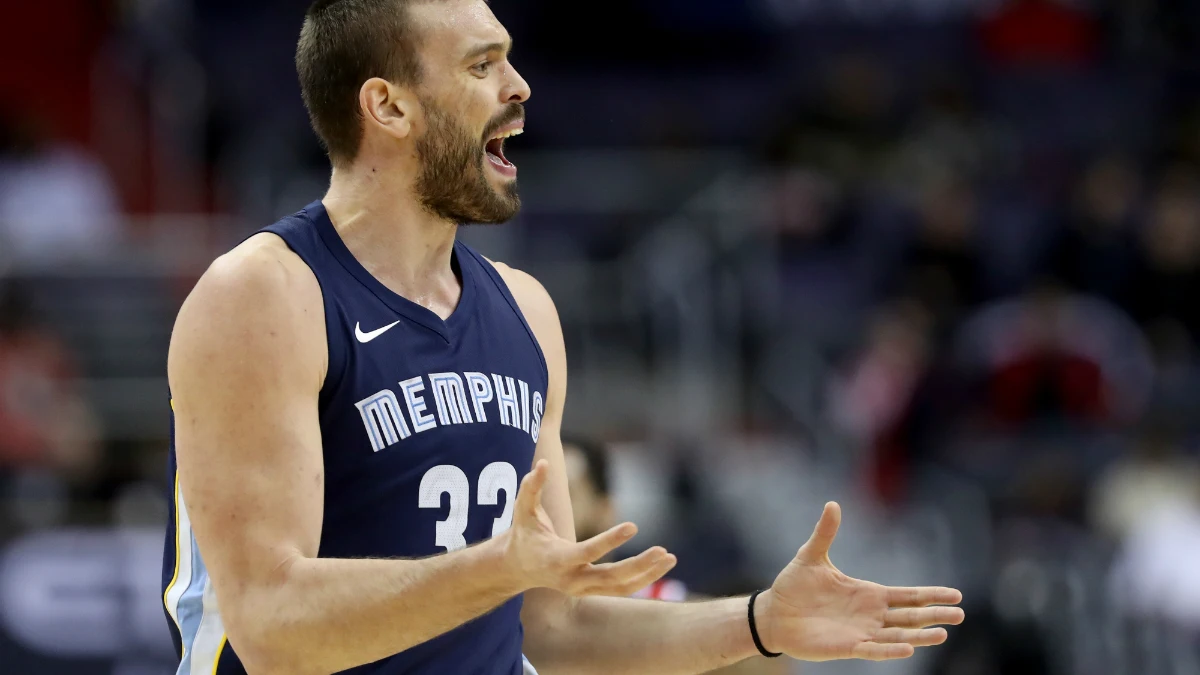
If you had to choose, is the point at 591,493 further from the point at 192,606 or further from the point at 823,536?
the point at 192,606

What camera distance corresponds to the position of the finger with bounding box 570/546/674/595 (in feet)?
10.7

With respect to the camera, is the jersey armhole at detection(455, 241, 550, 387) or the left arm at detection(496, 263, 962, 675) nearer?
the left arm at detection(496, 263, 962, 675)

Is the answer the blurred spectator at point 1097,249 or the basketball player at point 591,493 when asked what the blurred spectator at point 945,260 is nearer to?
the blurred spectator at point 1097,249

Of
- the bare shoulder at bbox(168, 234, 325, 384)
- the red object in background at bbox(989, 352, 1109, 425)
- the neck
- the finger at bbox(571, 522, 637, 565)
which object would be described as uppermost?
the neck

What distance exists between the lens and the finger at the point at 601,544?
10.6 ft

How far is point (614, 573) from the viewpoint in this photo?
3.28 m

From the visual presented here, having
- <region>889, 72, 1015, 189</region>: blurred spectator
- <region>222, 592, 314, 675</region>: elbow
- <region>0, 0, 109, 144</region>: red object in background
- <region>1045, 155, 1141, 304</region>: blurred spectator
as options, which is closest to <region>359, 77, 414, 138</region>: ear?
<region>222, 592, 314, 675</region>: elbow

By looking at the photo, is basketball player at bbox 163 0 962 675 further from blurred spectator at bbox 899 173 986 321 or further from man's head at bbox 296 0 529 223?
blurred spectator at bbox 899 173 986 321

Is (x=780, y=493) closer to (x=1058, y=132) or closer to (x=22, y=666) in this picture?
(x=22, y=666)

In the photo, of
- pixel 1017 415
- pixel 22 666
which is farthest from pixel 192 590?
pixel 1017 415

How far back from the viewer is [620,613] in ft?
15.3

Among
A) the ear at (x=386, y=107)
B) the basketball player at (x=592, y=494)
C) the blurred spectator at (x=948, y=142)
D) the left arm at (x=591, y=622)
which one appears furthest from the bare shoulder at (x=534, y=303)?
the blurred spectator at (x=948, y=142)

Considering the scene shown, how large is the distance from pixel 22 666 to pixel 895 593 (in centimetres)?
643

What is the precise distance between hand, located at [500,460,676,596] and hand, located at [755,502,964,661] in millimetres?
833
